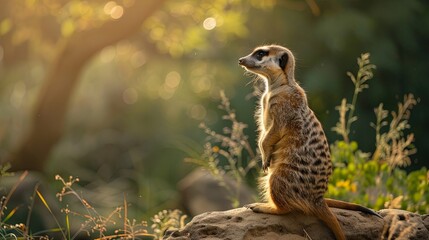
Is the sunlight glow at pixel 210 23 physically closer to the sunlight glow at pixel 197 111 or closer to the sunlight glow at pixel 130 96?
the sunlight glow at pixel 197 111

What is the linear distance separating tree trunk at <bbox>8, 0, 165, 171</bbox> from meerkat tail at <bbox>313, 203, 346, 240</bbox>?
6.32m

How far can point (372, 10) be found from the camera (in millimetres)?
12203

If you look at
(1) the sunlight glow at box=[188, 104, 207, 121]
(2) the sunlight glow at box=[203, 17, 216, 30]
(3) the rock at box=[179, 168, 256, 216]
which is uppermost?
(2) the sunlight glow at box=[203, 17, 216, 30]

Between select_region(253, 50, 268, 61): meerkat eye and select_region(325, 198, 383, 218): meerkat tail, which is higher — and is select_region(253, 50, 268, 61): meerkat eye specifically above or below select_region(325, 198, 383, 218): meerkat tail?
above

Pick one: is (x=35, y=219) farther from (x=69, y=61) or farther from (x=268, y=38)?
(x=268, y=38)

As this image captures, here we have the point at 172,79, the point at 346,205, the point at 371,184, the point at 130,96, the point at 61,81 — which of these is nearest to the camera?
the point at 346,205

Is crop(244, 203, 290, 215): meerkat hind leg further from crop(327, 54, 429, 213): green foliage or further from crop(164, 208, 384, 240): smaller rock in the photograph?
crop(327, 54, 429, 213): green foliage

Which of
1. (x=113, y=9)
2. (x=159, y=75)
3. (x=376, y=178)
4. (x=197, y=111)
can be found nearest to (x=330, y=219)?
(x=376, y=178)

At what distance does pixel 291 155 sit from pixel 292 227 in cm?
36

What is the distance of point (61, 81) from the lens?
10047mm

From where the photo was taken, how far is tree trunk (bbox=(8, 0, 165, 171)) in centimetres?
989

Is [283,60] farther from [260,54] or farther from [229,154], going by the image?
[229,154]

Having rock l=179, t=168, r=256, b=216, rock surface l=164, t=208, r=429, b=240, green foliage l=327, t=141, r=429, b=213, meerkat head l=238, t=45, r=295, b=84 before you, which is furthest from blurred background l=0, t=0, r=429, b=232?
rock surface l=164, t=208, r=429, b=240

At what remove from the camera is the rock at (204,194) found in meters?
9.05
